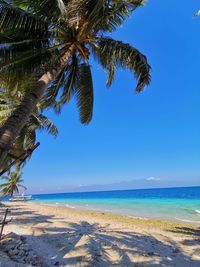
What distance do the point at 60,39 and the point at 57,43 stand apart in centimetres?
42

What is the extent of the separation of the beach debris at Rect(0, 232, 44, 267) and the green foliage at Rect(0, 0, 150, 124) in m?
4.35

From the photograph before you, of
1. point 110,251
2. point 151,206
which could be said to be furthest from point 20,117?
point 151,206

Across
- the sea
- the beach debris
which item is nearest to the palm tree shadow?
the beach debris

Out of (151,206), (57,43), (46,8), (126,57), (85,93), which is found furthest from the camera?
(151,206)

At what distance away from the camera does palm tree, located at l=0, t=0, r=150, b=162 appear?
17.4ft

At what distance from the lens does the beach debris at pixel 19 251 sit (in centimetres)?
630

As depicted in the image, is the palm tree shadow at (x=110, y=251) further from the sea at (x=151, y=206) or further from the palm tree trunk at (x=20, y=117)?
the sea at (x=151, y=206)

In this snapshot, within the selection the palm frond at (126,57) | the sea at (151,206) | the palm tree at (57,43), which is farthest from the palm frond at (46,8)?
the sea at (151,206)

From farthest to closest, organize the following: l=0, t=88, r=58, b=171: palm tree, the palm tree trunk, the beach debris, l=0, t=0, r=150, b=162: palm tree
A: l=0, t=88, r=58, b=171: palm tree
the beach debris
l=0, t=0, r=150, b=162: palm tree
the palm tree trunk

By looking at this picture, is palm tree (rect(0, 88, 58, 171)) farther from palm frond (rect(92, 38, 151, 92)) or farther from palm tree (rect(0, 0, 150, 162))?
palm frond (rect(92, 38, 151, 92))

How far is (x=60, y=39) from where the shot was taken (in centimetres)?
609

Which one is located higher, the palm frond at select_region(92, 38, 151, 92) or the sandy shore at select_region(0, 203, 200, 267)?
the palm frond at select_region(92, 38, 151, 92)

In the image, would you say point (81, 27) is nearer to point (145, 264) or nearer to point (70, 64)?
point (70, 64)

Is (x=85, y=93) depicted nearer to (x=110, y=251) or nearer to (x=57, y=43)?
(x=57, y=43)
